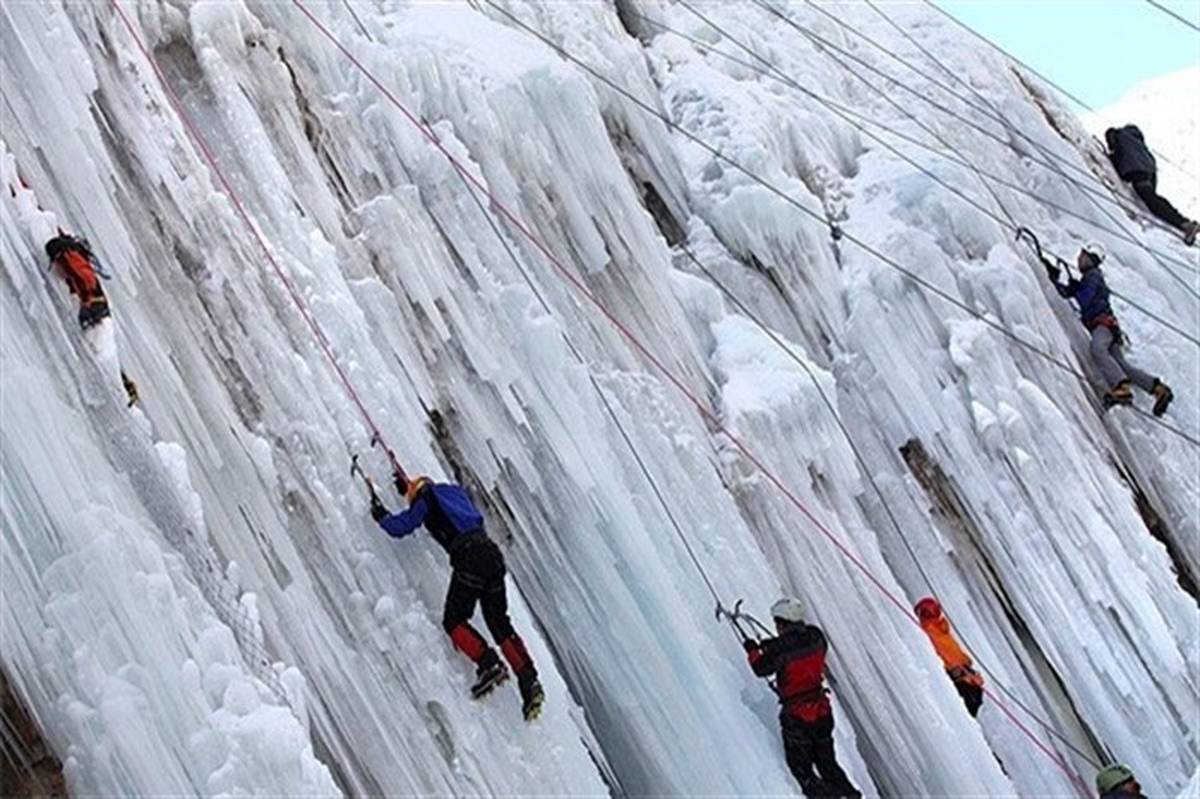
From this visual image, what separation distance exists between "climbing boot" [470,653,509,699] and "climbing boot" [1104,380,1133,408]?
6.67 metres

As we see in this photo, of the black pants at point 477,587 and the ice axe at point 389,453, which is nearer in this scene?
the black pants at point 477,587

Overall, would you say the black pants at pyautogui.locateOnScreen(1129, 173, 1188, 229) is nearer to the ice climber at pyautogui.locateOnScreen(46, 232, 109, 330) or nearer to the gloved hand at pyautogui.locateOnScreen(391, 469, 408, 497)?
the gloved hand at pyautogui.locateOnScreen(391, 469, 408, 497)

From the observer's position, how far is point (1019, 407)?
1069 centimetres

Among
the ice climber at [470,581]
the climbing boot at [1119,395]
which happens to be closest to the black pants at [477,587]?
the ice climber at [470,581]

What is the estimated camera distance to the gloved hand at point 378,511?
22.6ft

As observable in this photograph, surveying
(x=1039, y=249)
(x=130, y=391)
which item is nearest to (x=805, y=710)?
(x=130, y=391)

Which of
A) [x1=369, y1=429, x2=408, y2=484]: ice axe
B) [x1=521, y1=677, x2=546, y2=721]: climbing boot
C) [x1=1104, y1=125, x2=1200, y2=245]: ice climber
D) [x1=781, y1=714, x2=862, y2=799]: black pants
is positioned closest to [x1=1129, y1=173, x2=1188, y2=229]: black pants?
[x1=1104, y1=125, x2=1200, y2=245]: ice climber

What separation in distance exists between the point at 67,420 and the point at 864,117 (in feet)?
27.3

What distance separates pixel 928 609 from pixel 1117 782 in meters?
1.48

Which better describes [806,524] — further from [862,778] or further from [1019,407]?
[1019,407]

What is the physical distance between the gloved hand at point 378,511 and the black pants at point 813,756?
2336 mm

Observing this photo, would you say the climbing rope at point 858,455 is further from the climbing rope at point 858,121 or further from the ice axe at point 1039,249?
the ice axe at point 1039,249

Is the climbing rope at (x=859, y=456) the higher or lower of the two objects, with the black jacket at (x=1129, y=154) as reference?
lower

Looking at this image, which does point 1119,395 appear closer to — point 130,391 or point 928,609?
point 928,609
